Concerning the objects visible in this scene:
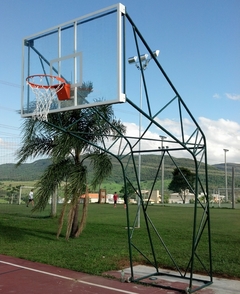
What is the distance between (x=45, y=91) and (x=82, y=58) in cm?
102

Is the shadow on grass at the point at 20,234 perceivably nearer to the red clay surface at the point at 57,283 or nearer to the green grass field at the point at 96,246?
the green grass field at the point at 96,246

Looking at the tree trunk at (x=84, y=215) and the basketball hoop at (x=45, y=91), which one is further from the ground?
the basketball hoop at (x=45, y=91)

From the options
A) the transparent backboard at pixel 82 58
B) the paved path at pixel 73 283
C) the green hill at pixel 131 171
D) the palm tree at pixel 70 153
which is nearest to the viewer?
the transparent backboard at pixel 82 58

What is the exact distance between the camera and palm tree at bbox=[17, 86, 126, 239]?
13.2 metres

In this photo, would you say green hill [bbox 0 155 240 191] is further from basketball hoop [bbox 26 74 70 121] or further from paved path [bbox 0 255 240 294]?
basketball hoop [bbox 26 74 70 121]

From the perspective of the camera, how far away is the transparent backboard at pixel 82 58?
22.1 feet

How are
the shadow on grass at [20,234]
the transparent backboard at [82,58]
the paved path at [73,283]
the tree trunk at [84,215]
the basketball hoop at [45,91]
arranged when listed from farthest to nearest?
1. the shadow on grass at [20,234]
2. the tree trunk at [84,215]
3. the basketball hoop at [45,91]
4. the paved path at [73,283]
5. the transparent backboard at [82,58]

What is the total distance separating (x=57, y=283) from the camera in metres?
8.05

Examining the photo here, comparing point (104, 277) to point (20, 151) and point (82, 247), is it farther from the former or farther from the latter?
point (20, 151)

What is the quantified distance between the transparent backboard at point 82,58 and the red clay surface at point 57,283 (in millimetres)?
3266

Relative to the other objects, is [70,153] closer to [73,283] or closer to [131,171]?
[73,283]

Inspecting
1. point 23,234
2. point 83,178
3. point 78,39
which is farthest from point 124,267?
point 23,234

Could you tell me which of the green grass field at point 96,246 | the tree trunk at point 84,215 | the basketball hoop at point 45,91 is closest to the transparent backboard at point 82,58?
the basketball hoop at point 45,91

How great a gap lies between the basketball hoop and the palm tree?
4.80 meters
